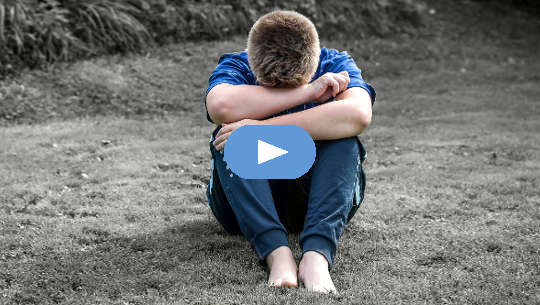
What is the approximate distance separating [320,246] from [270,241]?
217mm

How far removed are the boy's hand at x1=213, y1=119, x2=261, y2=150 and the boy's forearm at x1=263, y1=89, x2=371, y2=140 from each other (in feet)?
0.41

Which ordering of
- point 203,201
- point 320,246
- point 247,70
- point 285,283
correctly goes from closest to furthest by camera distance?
point 285,283 < point 320,246 < point 247,70 < point 203,201

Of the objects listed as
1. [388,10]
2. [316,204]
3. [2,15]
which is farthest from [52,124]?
[388,10]

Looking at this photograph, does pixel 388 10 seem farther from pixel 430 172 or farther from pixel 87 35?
pixel 430 172

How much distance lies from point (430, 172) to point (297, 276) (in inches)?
94.2

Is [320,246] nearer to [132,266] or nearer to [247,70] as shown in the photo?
[132,266]

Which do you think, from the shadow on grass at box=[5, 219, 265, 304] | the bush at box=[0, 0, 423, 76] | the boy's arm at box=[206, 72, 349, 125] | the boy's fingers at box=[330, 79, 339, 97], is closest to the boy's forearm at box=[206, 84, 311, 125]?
the boy's arm at box=[206, 72, 349, 125]

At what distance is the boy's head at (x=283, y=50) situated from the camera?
279 centimetres

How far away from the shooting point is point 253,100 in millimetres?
2896

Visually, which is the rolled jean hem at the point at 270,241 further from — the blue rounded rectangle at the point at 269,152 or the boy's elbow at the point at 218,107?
the boy's elbow at the point at 218,107

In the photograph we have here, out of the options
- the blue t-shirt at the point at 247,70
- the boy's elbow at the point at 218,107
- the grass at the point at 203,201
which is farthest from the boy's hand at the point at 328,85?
the grass at the point at 203,201

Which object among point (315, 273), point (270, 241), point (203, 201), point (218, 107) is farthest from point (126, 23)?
point (315, 273)

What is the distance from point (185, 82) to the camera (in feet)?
24.7

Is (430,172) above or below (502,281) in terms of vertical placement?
below
